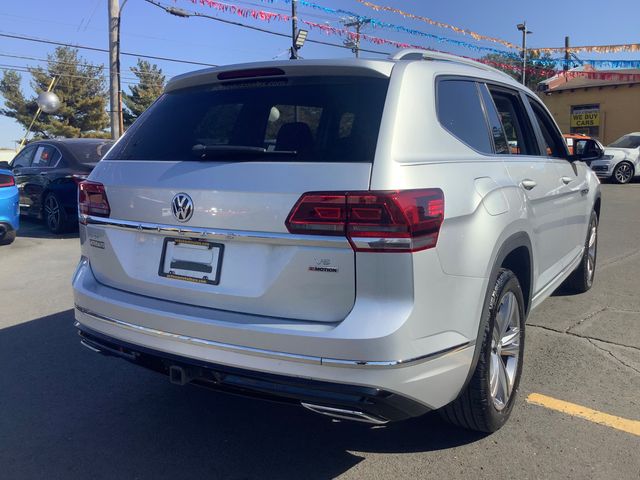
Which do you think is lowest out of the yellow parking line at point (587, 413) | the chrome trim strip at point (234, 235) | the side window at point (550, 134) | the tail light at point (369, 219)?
the yellow parking line at point (587, 413)

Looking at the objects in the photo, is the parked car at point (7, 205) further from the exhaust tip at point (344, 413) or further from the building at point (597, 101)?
the building at point (597, 101)

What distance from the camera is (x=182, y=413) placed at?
3471mm

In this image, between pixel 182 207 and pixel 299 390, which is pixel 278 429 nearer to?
pixel 299 390

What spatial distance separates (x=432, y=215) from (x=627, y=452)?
5.54ft

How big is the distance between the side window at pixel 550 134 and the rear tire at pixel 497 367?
1.77 meters

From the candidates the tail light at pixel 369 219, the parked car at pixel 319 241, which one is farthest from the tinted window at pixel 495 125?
the tail light at pixel 369 219

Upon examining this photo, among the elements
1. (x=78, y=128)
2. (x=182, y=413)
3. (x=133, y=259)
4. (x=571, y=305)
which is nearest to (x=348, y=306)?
(x=133, y=259)

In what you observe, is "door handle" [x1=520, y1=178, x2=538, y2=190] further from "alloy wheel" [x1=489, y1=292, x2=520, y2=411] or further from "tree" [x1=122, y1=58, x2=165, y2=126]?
"tree" [x1=122, y1=58, x2=165, y2=126]

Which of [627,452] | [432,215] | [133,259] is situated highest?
[432,215]

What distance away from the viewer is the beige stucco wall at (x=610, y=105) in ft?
102

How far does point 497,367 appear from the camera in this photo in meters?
3.15

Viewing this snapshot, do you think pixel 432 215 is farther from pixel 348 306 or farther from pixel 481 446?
pixel 481 446

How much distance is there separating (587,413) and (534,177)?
142 cm

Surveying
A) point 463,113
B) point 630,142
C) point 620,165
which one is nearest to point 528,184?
point 463,113
